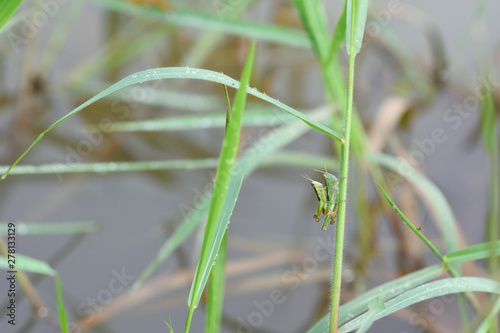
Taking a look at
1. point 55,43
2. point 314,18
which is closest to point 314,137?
point 314,18

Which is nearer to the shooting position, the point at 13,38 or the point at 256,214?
the point at 256,214

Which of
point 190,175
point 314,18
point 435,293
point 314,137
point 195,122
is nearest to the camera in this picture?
point 435,293

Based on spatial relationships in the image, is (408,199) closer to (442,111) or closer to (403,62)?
(442,111)

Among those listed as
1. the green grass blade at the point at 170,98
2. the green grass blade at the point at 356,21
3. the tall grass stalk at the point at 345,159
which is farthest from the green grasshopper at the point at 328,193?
the green grass blade at the point at 170,98

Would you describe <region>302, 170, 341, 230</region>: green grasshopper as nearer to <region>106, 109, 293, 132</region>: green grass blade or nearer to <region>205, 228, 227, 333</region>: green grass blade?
<region>205, 228, 227, 333</region>: green grass blade

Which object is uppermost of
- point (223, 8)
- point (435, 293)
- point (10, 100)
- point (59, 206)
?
point (223, 8)

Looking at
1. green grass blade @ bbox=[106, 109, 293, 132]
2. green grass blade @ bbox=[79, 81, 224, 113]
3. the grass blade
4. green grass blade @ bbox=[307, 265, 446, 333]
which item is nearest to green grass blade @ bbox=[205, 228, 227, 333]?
the grass blade

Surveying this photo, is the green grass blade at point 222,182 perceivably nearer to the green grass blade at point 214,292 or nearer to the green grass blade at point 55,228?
the green grass blade at point 214,292
